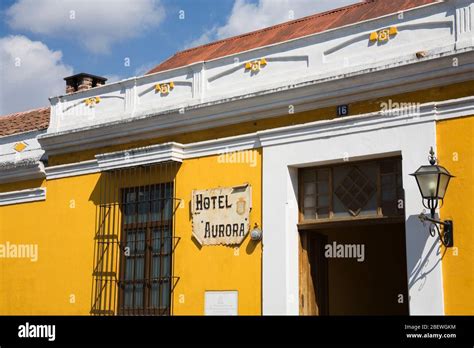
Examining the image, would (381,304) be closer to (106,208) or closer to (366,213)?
(366,213)

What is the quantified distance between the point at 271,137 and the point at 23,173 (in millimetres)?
5829

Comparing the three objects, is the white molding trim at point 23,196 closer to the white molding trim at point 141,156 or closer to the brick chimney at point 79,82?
the white molding trim at point 141,156

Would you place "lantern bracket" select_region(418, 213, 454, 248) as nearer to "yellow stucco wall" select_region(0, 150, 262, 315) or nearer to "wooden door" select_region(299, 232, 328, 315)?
"wooden door" select_region(299, 232, 328, 315)

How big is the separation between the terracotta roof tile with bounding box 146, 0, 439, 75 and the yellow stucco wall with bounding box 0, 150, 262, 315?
179 inches

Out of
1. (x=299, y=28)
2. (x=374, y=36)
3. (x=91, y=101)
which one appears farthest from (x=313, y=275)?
(x=299, y=28)

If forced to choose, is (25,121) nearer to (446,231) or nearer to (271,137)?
(271,137)

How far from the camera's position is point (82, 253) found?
531 inches

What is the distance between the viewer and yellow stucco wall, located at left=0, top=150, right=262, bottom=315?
11.4 meters

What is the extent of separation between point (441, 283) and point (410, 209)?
3.42ft

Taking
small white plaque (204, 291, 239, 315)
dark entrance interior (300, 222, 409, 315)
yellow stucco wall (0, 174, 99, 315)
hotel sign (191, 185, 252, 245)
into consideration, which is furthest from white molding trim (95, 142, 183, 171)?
dark entrance interior (300, 222, 409, 315)

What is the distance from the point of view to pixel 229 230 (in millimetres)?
11562

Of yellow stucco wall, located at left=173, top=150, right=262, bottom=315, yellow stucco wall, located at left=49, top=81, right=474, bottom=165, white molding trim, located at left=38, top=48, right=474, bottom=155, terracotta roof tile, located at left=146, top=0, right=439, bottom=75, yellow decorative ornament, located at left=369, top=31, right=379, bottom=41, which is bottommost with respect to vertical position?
yellow stucco wall, located at left=173, top=150, right=262, bottom=315

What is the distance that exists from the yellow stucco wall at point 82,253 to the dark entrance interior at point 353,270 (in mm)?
804

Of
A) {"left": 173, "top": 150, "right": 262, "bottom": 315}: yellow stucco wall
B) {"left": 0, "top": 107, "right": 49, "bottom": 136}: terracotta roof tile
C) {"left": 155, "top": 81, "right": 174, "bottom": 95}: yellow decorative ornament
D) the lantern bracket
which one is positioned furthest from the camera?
{"left": 0, "top": 107, "right": 49, "bottom": 136}: terracotta roof tile
